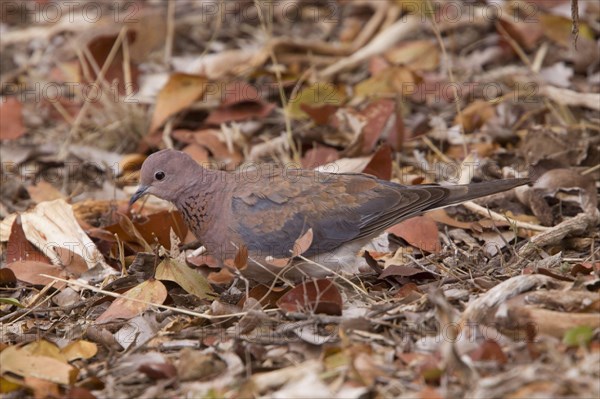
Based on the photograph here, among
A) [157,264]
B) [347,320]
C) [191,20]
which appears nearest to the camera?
[347,320]

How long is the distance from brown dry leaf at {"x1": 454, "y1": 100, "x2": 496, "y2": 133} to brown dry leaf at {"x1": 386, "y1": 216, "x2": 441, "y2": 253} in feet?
4.85

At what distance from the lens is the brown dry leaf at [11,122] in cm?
641

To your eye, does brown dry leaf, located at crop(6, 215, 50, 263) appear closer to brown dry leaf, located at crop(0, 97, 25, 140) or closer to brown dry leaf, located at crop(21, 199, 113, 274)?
brown dry leaf, located at crop(21, 199, 113, 274)

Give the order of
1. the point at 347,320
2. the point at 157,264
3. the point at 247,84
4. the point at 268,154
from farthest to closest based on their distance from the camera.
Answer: the point at 247,84
the point at 268,154
the point at 157,264
the point at 347,320

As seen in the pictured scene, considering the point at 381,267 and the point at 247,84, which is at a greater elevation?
the point at 247,84

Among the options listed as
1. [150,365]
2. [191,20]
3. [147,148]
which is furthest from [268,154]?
[150,365]

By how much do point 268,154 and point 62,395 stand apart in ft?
10.4

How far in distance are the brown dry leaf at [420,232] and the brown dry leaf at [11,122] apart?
9.80 ft

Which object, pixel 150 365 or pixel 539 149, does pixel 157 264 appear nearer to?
pixel 150 365

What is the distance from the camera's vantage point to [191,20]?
819 centimetres

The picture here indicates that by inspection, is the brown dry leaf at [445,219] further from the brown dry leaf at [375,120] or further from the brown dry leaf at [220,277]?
the brown dry leaf at [220,277]

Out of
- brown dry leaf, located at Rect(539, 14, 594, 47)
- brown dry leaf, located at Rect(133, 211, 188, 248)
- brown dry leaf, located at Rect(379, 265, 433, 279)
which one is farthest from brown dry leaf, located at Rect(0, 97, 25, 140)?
brown dry leaf, located at Rect(539, 14, 594, 47)

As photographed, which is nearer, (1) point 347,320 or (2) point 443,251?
(1) point 347,320

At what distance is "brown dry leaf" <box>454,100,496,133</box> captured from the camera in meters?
6.33
